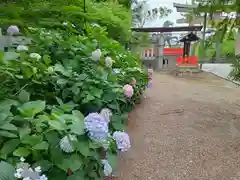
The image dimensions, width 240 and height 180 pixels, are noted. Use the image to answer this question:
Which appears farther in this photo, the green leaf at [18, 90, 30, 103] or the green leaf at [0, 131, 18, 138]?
the green leaf at [18, 90, 30, 103]

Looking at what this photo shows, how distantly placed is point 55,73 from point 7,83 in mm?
298

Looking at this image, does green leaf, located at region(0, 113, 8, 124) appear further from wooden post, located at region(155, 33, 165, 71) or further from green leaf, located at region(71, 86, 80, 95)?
wooden post, located at region(155, 33, 165, 71)

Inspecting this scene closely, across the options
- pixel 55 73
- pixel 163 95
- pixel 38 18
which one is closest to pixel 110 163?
pixel 55 73

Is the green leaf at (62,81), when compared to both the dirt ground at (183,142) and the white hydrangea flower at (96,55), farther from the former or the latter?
the dirt ground at (183,142)

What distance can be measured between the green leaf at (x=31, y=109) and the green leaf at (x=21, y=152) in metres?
0.14

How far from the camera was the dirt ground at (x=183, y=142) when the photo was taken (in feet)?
6.88

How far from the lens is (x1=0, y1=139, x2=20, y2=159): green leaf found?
37.1 inches

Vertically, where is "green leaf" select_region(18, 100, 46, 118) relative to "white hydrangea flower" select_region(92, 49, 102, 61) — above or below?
below

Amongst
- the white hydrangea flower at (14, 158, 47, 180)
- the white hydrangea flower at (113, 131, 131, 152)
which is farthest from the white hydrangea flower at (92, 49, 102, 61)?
the white hydrangea flower at (14, 158, 47, 180)

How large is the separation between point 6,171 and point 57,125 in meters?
0.23

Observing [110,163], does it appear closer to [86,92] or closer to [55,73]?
[86,92]

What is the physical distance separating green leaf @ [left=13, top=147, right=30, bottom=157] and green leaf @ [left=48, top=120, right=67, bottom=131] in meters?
0.12

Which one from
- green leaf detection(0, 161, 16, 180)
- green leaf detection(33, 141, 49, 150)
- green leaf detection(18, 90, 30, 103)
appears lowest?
green leaf detection(0, 161, 16, 180)

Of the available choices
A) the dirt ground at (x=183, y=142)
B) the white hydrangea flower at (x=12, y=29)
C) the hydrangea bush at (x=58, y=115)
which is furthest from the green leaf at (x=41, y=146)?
the white hydrangea flower at (x=12, y=29)
